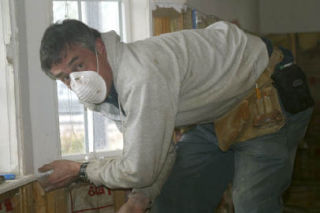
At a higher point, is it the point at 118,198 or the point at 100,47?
the point at 100,47

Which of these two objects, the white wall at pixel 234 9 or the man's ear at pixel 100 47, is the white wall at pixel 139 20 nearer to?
the white wall at pixel 234 9

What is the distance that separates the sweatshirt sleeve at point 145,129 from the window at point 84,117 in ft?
2.04

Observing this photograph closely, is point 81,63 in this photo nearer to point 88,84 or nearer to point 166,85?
point 88,84

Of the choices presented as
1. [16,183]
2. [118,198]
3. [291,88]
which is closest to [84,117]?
[118,198]

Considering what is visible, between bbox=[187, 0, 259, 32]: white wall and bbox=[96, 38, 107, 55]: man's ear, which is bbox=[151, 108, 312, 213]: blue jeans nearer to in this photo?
bbox=[96, 38, 107, 55]: man's ear

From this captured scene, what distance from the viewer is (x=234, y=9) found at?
2.74 m

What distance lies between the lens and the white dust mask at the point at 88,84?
107cm

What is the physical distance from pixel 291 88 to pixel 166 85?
21.3 inches

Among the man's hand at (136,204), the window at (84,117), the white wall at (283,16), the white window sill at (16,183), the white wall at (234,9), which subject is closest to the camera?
the white window sill at (16,183)

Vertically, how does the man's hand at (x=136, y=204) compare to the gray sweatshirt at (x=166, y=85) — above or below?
below

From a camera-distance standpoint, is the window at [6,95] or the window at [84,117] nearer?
the window at [6,95]

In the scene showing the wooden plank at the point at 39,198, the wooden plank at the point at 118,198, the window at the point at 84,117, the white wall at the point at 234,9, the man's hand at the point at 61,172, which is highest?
the white wall at the point at 234,9

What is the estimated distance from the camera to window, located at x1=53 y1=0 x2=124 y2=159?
1.60 m

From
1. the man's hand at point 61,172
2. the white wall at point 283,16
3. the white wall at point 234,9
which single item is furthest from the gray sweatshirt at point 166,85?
the white wall at point 283,16
